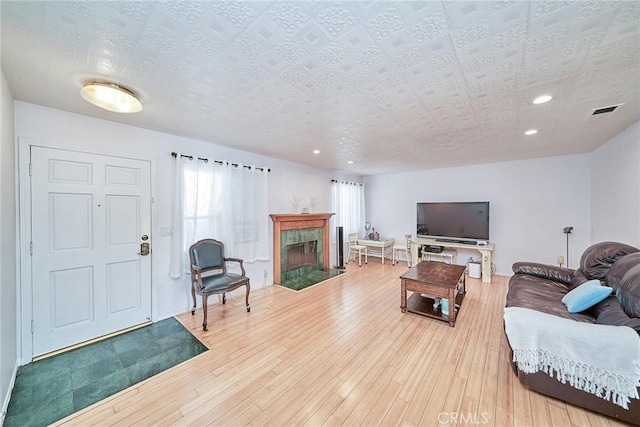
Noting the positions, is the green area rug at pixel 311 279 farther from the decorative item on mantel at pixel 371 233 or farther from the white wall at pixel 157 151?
the decorative item on mantel at pixel 371 233

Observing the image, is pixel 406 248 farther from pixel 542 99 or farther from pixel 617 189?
pixel 542 99

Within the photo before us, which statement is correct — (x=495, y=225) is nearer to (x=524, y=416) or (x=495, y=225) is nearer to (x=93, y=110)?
(x=524, y=416)

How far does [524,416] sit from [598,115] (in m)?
2.92

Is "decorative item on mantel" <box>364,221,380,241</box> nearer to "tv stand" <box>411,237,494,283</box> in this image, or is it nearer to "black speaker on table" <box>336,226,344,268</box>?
"tv stand" <box>411,237,494,283</box>

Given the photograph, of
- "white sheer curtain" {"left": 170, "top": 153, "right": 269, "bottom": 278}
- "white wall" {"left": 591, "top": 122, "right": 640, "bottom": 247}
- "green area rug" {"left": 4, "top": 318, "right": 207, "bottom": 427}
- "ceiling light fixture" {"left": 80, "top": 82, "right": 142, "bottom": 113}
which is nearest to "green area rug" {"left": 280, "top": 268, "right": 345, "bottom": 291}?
"white sheer curtain" {"left": 170, "top": 153, "right": 269, "bottom": 278}

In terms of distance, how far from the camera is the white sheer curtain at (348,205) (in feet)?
18.9

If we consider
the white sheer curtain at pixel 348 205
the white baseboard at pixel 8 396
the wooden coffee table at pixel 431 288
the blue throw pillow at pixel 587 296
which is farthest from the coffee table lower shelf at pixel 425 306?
the white baseboard at pixel 8 396

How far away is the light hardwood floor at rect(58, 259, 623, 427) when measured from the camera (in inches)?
60.8

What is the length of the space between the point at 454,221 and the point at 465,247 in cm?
67

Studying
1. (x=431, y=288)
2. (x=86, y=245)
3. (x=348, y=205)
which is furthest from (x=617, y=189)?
(x=86, y=245)

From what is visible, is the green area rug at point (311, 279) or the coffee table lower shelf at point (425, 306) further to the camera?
the green area rug at point (311, 279)

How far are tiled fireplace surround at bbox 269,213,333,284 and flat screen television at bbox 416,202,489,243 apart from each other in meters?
2.23

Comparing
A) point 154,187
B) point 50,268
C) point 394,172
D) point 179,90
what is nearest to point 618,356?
point 179,90

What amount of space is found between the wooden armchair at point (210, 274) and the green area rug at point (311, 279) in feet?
3.56
